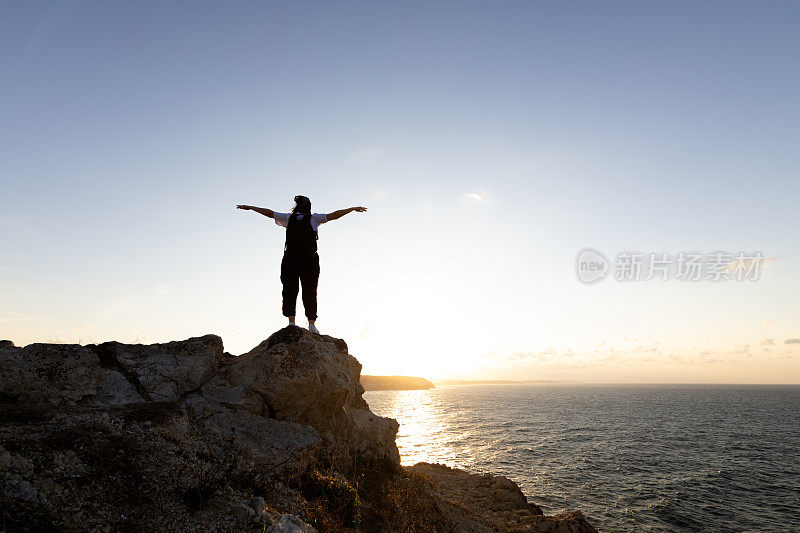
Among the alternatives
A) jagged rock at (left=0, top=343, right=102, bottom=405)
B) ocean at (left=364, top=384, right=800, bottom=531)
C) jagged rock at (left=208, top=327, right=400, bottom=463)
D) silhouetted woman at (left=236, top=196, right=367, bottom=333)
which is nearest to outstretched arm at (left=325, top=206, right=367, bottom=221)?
silhouetted woman at (left=236, top=196, right=367, bottom=333)

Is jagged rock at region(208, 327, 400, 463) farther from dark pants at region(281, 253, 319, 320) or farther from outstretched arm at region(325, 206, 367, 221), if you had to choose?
outstretched arm at region(325, 206, 367, 221)

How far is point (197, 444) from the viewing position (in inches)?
331

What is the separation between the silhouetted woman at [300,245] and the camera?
11.5 m

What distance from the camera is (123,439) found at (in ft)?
24.0

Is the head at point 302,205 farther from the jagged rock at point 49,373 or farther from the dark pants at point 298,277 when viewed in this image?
the jagged rock at point 49,373

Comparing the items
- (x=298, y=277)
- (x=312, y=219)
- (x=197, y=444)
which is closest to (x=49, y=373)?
(x=197, y=444)

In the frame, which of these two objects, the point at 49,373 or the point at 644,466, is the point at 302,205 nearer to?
the point at 49,373

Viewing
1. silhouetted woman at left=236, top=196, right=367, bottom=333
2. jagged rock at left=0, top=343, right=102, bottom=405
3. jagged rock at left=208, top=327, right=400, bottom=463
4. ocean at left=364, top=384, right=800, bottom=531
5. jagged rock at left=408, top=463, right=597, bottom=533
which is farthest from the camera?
ocean at left=364, top=384, right=800, bottom=531

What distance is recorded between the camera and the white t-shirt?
1160 cm

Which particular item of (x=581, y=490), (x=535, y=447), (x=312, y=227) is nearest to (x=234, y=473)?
(x=312, y=227)

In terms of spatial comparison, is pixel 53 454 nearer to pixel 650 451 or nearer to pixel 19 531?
pixel 19 531

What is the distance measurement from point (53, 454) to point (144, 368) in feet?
14.4

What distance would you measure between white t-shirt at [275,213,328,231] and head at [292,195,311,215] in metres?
0.23

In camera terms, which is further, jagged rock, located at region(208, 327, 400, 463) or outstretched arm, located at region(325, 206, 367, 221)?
outstretched arm, located at region(325, 206, 367, 221)
